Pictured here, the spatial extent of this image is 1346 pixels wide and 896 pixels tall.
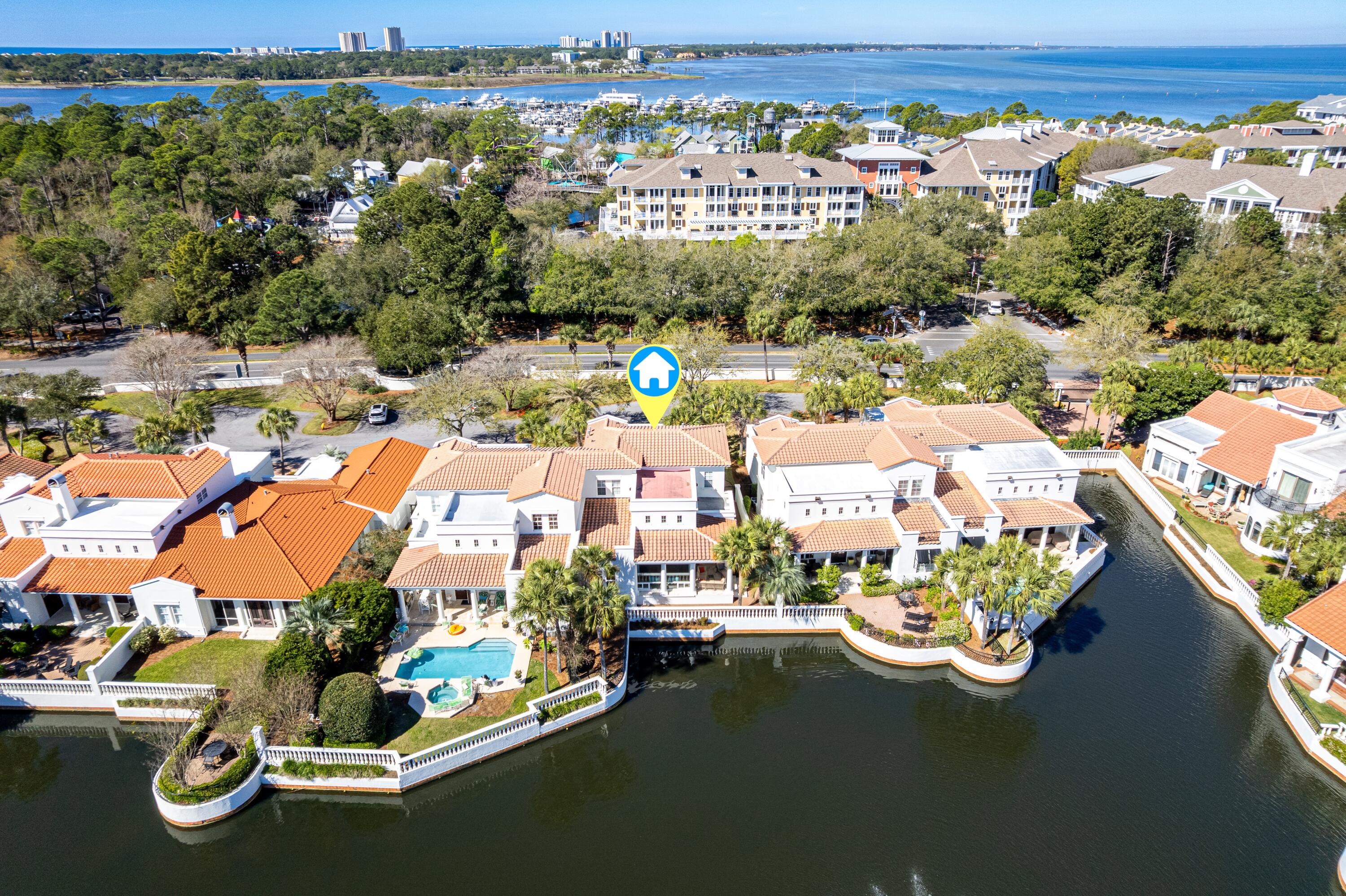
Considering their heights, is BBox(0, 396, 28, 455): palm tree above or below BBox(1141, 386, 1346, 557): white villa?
above

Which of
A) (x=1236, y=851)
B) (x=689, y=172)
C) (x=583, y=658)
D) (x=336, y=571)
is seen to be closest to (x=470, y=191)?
(x=689, y=172)

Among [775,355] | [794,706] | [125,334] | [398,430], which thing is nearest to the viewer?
[794,706]

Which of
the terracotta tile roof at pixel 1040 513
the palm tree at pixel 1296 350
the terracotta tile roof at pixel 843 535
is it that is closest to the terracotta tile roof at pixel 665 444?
the terracotta tile roof at pixel 843 535

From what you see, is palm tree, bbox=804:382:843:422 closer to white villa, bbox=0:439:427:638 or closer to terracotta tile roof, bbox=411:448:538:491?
terracotta tile roof, bbox=411:448:538:491

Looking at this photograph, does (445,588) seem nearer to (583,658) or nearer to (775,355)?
(583,658)

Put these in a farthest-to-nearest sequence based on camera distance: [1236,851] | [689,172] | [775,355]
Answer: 1. [689,172]
2. [775,355]
3. [1236,851]

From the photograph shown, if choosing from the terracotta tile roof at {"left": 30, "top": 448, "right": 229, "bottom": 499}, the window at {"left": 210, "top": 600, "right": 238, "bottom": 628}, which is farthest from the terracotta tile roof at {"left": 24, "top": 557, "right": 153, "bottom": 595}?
the terracotta tile roof at {"left": 30, "top": 448, "right": 229, "bottom": 499}
